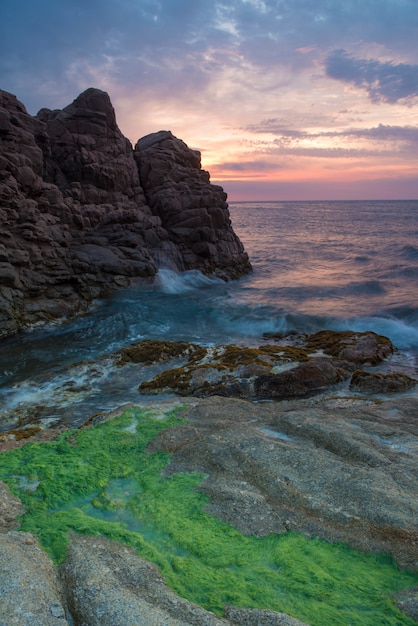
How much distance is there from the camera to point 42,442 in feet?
25.1

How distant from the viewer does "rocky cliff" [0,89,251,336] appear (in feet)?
73.8

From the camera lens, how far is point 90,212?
28.9m

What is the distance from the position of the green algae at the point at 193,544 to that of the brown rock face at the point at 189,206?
2690 cm

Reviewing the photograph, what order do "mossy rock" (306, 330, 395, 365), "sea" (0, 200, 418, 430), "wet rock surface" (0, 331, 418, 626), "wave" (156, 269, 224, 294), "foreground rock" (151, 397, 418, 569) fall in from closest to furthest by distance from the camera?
1. "wet rock surface" (0, 331, 418, 626)
2. "foreground rock" (151, 397, 418, 569)
3. "sea" (0, 200, 418, 430)
4. "mossy rock" (306, 330, 395, 365)
5. "wave" (156, 269, 224, 294)

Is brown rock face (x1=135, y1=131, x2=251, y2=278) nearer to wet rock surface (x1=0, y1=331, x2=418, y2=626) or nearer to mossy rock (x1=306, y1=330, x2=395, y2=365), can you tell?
mossy rock (x1=306, y1=330, x2=395, y2=365)

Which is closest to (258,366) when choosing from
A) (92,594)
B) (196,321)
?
(196,321)

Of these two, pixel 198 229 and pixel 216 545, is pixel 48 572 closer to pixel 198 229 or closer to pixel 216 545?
pixel 216 545

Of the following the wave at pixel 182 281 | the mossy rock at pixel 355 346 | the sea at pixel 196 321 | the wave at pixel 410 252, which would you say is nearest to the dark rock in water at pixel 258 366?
the mossy rock at pixel 355 346

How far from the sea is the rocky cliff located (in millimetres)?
1524

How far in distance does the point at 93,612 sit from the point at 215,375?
371 inches

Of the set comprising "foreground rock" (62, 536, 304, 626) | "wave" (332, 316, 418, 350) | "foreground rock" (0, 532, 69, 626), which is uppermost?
"foreground rock" (0, 532, 69, 626)

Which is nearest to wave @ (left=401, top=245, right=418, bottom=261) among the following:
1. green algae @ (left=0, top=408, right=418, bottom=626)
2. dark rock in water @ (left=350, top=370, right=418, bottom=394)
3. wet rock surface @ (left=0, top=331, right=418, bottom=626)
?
dark rock in water @ (left=350, top=370, right=418, bottom=394)

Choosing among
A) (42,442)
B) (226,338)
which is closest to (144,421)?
(42,442)

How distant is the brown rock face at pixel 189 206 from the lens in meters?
33.2
